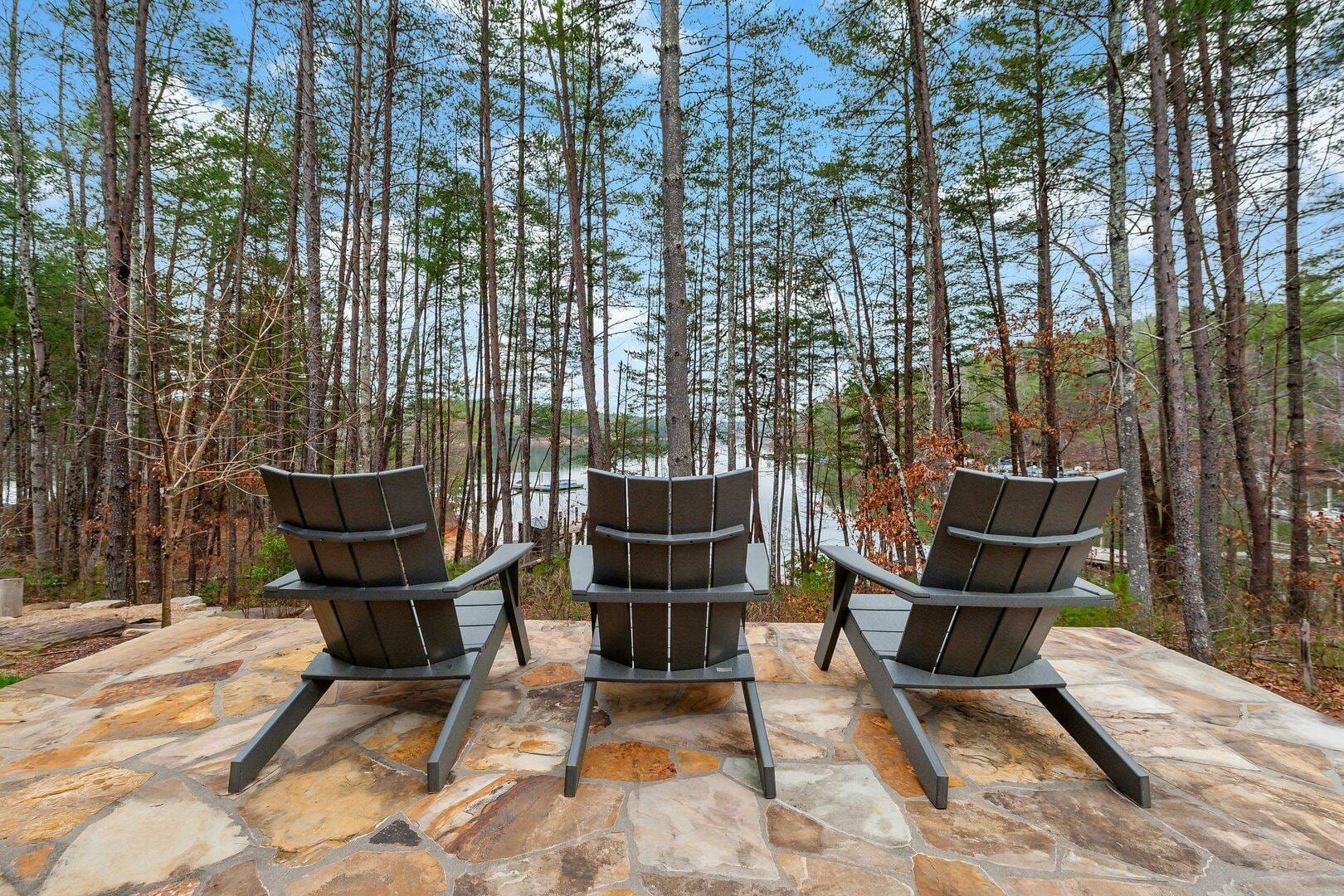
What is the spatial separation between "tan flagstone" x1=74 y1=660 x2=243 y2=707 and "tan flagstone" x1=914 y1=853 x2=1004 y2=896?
2.76m

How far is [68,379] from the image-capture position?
917cm

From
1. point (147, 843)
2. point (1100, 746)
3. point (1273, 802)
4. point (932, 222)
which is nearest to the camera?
point (147, 843)

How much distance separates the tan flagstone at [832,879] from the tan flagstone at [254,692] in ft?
6.63

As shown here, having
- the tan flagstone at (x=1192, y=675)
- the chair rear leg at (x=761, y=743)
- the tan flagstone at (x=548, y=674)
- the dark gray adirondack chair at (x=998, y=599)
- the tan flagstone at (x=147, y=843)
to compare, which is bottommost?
the tan flagstone at (x=1192, y=675)

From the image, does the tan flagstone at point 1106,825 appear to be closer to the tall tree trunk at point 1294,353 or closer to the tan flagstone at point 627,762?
the tan flagstone at point 627,762

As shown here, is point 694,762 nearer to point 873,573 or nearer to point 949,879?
point 949,879

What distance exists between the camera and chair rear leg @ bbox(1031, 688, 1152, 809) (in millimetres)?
1502

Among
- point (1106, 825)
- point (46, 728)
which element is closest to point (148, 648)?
point (46, 728)

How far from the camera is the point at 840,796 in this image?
1.51m

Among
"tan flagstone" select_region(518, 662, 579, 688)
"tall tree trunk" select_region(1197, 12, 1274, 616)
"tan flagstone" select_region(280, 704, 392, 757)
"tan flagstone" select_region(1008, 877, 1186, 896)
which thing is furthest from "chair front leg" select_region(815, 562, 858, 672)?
"tall tree trunk" select_region(1197, 12, 1274, 616)

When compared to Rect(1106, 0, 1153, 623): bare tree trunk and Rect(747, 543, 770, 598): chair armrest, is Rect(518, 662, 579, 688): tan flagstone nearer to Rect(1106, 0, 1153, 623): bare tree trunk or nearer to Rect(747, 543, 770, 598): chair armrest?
Rect(747, 543, 770, 598): chair armrest

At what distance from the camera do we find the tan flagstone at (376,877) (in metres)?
1.15

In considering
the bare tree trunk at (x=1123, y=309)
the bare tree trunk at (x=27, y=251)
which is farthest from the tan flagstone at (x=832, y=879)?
the bare tree trunk at (x=27, y=251)

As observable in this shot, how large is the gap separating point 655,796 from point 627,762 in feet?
0.61
